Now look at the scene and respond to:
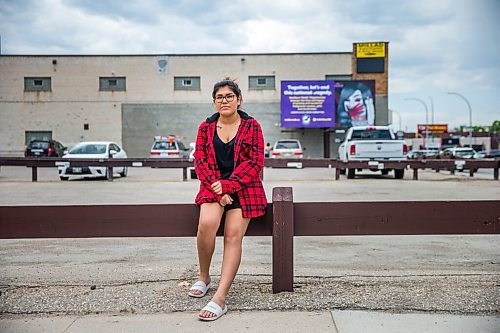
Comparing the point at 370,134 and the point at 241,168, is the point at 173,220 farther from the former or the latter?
the point at 370,134

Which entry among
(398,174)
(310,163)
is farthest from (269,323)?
(398,174)

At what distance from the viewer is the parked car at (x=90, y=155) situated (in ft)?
70.3

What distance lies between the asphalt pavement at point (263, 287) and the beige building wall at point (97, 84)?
40.0 metres

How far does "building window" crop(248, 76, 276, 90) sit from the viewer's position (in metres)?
48.1

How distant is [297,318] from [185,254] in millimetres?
3213

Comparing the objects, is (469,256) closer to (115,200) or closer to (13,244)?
(13,244)

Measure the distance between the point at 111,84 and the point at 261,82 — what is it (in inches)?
470

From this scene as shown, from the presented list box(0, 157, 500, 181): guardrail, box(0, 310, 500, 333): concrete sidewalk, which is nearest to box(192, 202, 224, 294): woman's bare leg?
box(0, 310, 500, 333): concrete sidewalk

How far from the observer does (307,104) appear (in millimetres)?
44406

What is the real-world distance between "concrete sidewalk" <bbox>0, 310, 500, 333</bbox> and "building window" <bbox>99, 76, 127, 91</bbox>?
44.9 m

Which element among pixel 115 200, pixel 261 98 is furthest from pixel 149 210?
pixel 261 98

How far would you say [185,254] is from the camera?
747cm

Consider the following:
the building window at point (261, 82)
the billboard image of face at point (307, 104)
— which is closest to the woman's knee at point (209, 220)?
the billboard image of face at point (307, 104)

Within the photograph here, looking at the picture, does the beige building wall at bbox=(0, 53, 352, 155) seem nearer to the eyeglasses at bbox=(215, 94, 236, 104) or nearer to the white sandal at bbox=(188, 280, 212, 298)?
the eyeglasses at bbox=(215, 94, 236, 104)
